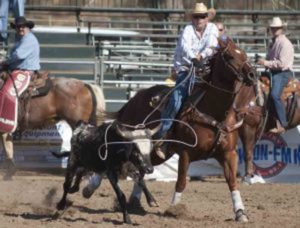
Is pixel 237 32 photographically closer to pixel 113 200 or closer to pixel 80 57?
pixel 80 57

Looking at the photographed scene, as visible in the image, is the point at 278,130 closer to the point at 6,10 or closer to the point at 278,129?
the point at 278,129

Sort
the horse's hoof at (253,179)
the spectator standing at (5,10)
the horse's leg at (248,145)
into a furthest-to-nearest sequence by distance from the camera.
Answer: the spectator standing at (5,10) < the horse's hoof at (253,179) < the horse's leg at (248,145)

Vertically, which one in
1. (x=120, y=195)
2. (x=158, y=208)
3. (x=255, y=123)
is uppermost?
(x=120, y=195)

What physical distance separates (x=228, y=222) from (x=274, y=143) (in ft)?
17.8

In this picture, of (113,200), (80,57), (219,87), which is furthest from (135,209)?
(80,57)

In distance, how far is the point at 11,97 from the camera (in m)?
14.9

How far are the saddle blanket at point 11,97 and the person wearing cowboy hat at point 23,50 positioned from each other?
0.38 ft

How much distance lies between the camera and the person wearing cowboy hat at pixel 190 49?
10477 mm

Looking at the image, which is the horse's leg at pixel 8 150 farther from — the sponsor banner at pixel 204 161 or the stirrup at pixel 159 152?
the stirrup at pixel 159 152

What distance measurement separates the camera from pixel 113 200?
468 inches

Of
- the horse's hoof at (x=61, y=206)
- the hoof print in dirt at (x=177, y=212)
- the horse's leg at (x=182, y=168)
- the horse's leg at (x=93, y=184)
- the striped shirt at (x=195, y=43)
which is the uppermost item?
the striped shirt at (x=195, y=43)

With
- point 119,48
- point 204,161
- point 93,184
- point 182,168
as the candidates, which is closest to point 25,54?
point 204,161

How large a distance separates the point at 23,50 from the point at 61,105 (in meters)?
1.18

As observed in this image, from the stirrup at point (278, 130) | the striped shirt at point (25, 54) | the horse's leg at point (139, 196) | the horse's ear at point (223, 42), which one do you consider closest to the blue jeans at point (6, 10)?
the striped shirt at point (25, 54)
